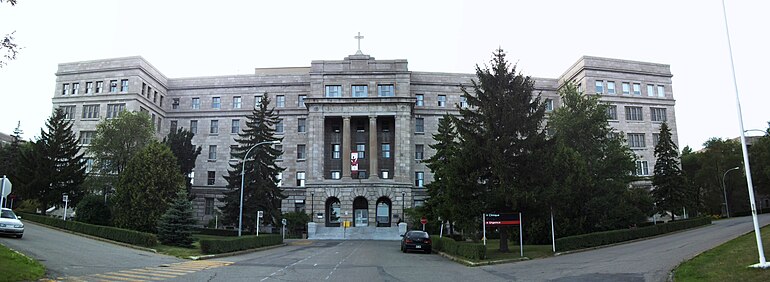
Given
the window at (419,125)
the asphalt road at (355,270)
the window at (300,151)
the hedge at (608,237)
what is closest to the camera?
the asphalt road at (355,270)

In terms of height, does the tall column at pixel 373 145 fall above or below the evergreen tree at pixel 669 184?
above

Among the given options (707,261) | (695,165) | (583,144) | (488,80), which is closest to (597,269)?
(707,261)

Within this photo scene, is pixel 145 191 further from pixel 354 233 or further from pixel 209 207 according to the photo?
pixel 209 207

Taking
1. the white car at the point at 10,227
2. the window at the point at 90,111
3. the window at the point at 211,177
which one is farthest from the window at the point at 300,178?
the white car at the point at 10,227

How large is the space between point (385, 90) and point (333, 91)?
6794 millimetres

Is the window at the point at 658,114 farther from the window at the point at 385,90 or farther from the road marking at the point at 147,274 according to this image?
the road marking at the point at 147,274

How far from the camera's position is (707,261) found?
15.7 metres

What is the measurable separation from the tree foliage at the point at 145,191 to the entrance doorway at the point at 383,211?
30.0m

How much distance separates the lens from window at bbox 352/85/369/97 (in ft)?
214

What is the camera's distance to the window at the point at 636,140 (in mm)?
66062

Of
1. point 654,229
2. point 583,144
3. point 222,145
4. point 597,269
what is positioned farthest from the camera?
point 222,145

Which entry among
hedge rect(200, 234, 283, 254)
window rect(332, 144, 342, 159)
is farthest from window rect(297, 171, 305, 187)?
hedge rect(200, 234, 283, 254)

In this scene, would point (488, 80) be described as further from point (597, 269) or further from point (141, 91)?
point (141, 91)

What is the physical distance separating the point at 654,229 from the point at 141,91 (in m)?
59.0
